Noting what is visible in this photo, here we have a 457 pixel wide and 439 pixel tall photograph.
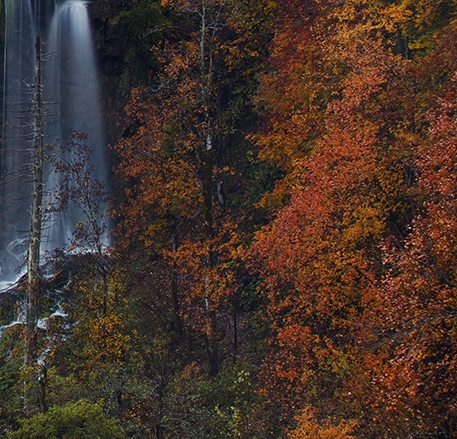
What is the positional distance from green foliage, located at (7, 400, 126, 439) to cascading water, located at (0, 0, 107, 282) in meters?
15.0

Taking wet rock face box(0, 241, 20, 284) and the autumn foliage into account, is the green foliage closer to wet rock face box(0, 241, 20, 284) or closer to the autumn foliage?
the autumn foliage

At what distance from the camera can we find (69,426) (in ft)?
24.9

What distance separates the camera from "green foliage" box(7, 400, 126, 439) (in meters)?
7.42

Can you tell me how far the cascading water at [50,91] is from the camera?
22.4m

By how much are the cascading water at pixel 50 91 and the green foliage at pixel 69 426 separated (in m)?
15.0

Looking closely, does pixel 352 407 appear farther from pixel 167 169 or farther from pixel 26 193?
pixel 26 193

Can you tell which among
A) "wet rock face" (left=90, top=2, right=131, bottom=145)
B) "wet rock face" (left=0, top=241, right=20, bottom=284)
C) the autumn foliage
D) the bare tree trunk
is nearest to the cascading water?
"wet rock face" (left=0, top=241, right=20, bottom=284)

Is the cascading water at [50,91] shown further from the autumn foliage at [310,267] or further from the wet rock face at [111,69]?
the autumn foliage at [310,267]

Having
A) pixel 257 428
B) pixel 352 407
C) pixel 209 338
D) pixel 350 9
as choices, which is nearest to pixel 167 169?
pixel 209 338

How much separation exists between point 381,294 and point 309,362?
371cm

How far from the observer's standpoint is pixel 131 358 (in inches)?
520

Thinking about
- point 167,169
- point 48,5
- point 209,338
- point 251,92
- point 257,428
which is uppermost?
point 48,5

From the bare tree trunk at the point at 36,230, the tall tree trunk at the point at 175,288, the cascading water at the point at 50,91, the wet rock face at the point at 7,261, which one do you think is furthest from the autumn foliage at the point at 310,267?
the cascading water at the point at 50,91

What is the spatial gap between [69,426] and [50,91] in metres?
18.7
